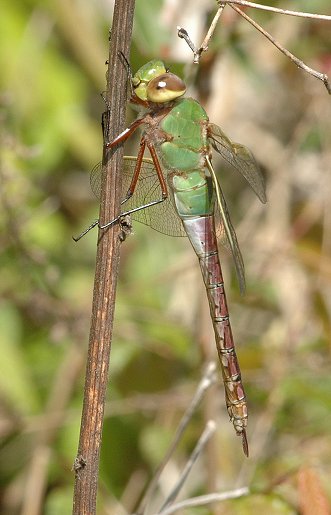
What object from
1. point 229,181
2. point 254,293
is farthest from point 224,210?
point 229,181

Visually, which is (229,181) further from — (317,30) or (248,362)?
(248,362)

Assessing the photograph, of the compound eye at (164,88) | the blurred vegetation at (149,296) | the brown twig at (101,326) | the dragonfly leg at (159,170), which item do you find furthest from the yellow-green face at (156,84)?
the blurred vegetation at (149,296)

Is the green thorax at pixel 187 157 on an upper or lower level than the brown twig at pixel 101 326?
upper

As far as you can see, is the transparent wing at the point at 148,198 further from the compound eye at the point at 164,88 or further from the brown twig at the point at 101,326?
the brown twig at the point at 101,326

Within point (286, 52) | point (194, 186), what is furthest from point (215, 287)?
point (286, 52)

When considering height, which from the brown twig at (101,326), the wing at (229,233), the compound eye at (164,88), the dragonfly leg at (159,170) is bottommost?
the brown twig at (101,326)

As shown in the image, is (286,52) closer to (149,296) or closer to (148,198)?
(148,198)

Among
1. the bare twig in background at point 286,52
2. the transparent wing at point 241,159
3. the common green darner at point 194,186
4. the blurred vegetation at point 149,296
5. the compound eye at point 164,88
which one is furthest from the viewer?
the blurred vegetation at point 149,296
